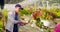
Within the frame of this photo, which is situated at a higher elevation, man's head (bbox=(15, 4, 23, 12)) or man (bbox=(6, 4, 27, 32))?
man's head (bbox=(15, 4, 23, 12))

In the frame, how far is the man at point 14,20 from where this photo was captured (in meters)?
1.96

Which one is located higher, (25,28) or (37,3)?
(37,3)

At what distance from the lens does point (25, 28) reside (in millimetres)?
1947

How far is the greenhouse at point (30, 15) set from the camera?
6.19 ft

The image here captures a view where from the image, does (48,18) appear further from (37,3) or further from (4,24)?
(4,24)

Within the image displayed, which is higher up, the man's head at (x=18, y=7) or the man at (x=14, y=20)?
the man's head at (x=18, y=7)

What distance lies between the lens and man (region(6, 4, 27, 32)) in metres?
1.96

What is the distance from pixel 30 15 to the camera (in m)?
1.94

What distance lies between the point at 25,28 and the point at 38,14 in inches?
8.5

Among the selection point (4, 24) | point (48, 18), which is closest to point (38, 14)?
point (48, 18)

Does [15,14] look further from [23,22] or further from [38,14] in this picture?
[38,14]

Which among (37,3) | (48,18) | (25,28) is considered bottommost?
(25,28)

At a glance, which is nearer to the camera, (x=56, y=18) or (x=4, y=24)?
(x=56, y=18)

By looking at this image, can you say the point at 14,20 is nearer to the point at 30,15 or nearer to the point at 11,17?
the point at 11,17
